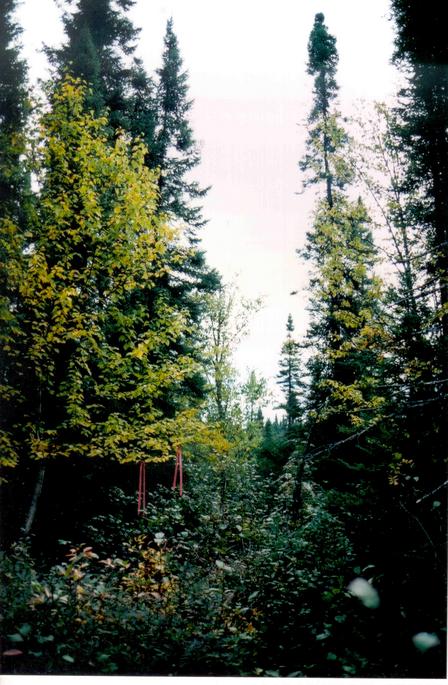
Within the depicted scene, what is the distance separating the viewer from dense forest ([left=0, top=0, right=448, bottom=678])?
3.26 metres

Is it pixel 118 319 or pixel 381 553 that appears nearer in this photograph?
pixel 381 553

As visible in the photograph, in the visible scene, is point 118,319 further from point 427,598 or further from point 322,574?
point 427,598

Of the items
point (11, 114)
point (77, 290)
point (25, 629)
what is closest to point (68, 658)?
point (25, 629)

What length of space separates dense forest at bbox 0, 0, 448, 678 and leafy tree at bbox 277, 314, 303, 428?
183mm

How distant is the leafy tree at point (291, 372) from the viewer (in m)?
8.77

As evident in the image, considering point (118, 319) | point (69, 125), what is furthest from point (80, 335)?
point (69, 125)

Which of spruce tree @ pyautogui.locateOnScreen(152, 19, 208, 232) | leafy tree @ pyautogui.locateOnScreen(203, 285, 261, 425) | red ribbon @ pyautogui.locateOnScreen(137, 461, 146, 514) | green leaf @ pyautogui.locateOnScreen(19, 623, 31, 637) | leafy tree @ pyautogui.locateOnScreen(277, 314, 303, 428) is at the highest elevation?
spruce tree @ pyautogui.locateOnScreen(152, 19, 208, 232)

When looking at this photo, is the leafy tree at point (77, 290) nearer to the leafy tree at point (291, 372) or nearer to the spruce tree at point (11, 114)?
the spruce tree at point (11, 114)

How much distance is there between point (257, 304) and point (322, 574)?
9696 mm

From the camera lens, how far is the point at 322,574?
4.16 m

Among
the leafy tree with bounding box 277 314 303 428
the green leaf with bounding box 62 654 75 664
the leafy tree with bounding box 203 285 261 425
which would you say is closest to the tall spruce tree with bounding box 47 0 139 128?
the leafy tree with bounding box 277 314 303 428

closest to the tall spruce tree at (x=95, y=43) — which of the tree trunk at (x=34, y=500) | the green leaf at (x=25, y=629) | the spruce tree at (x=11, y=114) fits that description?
the spruce tree at (x=11, y=114)

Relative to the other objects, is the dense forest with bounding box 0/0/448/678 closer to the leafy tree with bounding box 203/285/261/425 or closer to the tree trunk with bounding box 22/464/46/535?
the tree trunk with bounding box 22/464/46/535

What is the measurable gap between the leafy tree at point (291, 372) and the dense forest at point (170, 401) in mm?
183
